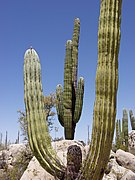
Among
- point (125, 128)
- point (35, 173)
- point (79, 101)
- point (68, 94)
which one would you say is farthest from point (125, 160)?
point (35, 173)

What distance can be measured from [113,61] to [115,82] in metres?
0.28

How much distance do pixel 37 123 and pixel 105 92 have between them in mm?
1565

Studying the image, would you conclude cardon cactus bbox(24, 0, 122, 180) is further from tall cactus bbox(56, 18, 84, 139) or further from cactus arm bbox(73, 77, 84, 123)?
cactus arm bbox(73, 77, 84, 123)

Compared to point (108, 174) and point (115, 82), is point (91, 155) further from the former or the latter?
point (108, 174)

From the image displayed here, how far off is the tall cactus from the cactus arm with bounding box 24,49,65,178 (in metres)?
4.96

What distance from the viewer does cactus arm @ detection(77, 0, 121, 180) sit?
13.4ft

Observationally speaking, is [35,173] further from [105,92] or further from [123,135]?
[123,135]

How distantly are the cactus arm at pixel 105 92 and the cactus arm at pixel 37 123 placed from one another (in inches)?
35.7

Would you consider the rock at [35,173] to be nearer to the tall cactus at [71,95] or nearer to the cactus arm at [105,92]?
the tall cactus at [71,95]

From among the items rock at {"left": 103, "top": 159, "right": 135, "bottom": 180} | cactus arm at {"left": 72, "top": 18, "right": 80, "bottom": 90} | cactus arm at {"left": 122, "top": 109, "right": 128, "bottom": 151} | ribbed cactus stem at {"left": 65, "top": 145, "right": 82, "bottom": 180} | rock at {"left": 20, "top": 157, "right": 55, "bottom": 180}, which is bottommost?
rock at {"left": 103, "top": 159, "right": 135, "bottom": 180}

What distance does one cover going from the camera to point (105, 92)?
4.09 m

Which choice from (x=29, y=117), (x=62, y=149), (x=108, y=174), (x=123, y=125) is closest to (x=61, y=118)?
(x=62, y=149)

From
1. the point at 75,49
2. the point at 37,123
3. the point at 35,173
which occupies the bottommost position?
the point at 35,173

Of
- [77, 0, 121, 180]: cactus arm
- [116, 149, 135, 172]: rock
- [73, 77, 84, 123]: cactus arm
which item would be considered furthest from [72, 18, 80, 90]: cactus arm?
[77, 0, 121, 180]: cactus arm
